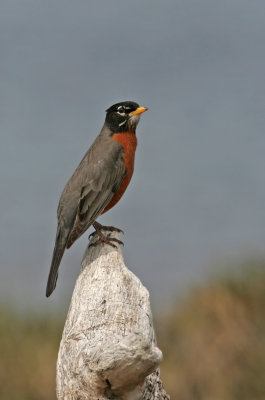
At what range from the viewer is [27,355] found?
14469mm

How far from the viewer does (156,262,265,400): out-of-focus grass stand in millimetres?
14195

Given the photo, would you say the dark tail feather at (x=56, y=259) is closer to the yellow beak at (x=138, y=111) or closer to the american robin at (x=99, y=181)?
the american robin at (x=99, y=181)

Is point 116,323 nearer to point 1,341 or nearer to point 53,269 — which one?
point 53,269

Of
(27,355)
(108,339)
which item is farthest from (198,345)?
(108,339)

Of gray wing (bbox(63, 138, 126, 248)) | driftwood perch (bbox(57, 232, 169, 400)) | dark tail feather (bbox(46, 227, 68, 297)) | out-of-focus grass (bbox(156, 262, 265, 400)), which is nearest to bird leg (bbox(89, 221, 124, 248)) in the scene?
gray wing (bbox(63, 138, 126, 248))

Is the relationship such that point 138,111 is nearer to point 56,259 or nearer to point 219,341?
point 56,259

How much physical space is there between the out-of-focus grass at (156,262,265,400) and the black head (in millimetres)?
5345

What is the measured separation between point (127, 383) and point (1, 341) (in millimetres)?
8088

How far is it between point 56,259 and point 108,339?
2.44m

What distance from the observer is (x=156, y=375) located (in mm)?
8641

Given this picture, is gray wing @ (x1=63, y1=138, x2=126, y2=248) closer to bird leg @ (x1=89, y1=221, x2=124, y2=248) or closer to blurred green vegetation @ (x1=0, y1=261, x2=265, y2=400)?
bird leg @ (x1=89, y1=221, x2=124, y2=248)

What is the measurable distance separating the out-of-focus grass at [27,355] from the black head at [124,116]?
5.44 meters

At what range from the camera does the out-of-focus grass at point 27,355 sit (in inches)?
542

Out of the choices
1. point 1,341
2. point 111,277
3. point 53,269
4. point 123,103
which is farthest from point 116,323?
point 1,341
